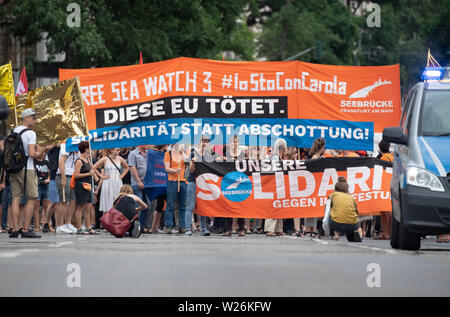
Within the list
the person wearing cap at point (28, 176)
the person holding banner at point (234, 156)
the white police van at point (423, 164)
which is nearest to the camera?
the white police van at point (423, 164)

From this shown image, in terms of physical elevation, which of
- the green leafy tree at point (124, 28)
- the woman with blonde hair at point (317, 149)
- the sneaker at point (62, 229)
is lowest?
the sneaker at point (62, 229)

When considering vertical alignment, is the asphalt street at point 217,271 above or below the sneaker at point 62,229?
above

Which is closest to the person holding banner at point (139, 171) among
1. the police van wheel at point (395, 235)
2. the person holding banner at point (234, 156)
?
the person holding banner at point (234, 156)

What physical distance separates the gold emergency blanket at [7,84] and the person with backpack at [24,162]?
17.0 ft

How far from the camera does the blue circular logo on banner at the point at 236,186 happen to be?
18.9 metres

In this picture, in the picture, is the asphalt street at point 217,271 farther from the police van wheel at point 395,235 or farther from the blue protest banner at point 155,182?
the blue protest banner at point 155,182

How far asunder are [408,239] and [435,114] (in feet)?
4.86

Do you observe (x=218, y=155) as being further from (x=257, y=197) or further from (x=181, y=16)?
(x=181, y=16)

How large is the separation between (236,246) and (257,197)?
5289 millimetres

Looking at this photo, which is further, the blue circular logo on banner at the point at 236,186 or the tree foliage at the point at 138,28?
the tree foliage at the point at 138,28

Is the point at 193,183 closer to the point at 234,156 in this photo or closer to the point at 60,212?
the point at 234,156
